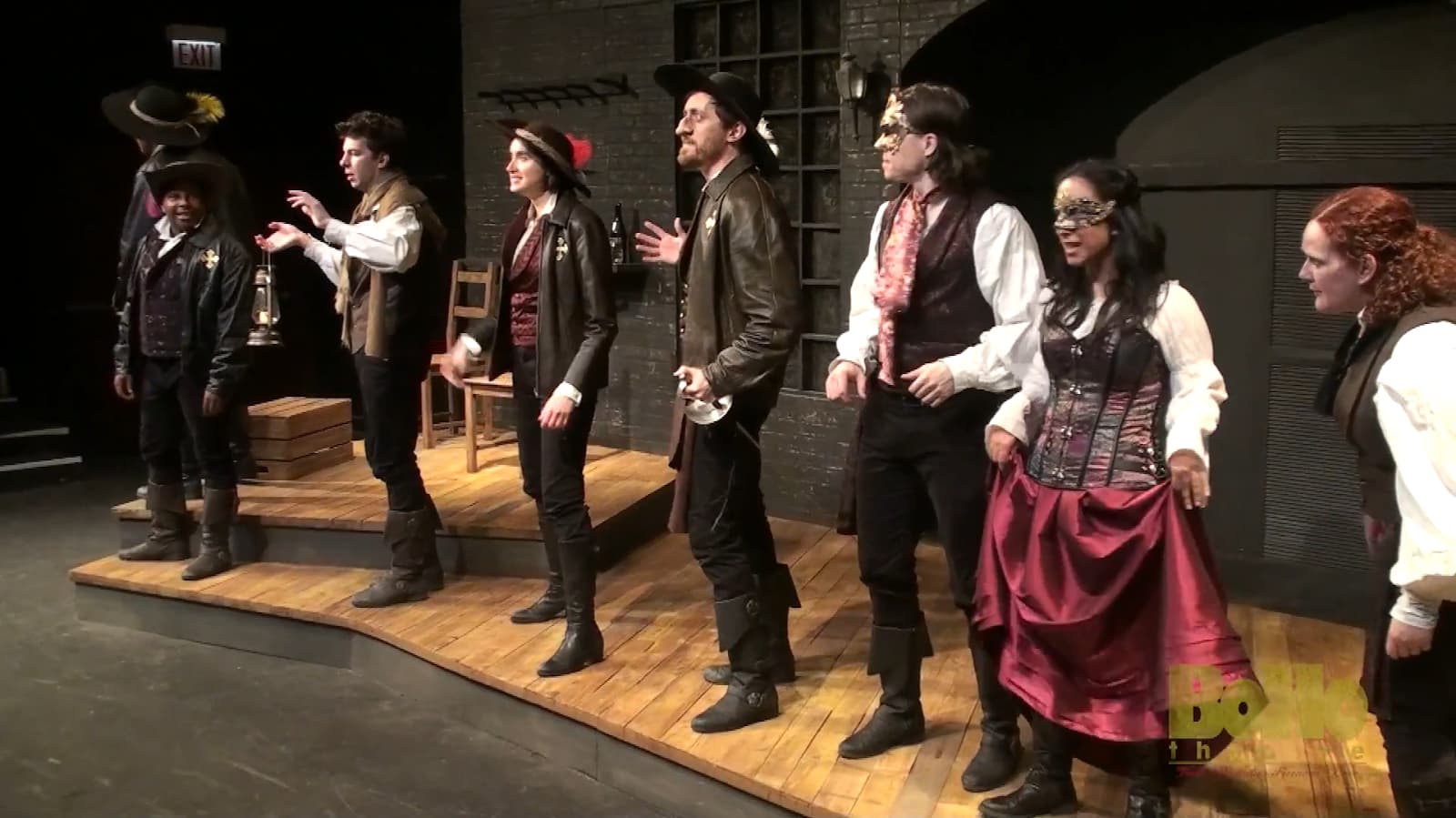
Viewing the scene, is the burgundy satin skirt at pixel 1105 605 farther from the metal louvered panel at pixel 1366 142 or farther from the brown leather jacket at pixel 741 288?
the metal louvered panel at pixel 1366 142

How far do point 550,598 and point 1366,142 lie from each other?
296cm

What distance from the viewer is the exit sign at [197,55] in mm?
8195

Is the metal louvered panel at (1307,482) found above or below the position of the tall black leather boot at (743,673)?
above

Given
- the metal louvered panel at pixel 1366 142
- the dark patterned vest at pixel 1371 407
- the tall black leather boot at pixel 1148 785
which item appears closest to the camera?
the dark patterned vest at pixel 1371 407

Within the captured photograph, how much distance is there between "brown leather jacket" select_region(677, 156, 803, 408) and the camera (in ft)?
10.0

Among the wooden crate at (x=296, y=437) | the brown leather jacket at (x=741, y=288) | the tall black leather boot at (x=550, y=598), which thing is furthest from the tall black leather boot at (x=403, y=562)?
the brown leather jacket at (x=741, y=288)

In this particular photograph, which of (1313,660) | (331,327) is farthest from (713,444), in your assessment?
(331,327)

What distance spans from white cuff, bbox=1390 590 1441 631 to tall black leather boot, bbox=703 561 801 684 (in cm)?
176

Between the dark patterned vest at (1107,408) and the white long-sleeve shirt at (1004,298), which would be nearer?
the dark patterned vest at (1107,408)

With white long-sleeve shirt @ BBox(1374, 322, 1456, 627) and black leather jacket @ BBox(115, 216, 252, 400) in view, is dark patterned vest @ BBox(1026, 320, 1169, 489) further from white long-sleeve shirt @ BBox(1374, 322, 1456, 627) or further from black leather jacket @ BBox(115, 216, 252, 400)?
black leather jacket @ BBox(115, 216, 252, 400)

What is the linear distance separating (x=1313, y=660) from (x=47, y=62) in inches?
302

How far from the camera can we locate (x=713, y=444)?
10.5 feet

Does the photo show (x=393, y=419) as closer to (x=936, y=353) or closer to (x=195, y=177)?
(x=195, y=177)

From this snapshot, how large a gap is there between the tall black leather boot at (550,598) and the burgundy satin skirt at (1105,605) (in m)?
1.84
